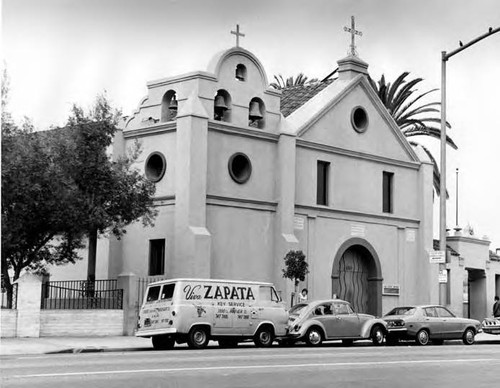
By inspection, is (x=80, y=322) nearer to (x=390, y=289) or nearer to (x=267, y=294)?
(x=267, y=294)

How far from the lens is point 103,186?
29.1m

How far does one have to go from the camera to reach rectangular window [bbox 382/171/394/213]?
39.5m

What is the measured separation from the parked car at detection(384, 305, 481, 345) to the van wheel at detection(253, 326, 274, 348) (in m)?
5.06

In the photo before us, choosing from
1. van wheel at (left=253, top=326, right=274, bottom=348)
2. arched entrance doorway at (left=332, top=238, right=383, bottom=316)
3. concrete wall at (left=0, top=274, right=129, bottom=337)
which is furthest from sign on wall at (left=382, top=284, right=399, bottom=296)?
van wheel at (left=253, top=326, right=274, bottom=348)

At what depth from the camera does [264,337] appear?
86.0 ft

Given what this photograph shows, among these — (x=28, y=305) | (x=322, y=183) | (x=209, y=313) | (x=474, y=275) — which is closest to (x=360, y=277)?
(x=322, y=183)

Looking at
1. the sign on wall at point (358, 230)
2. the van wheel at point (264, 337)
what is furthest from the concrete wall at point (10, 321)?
the sign on wall at point (358, 230)

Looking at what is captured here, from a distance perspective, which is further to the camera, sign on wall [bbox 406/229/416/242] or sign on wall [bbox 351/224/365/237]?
sign on wall [bbox 406/229/416/242]

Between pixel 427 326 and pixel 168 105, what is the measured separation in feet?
39.3

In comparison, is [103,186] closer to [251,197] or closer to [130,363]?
[251,197]

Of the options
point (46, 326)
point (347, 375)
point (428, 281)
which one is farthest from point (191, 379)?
point (428, 281)

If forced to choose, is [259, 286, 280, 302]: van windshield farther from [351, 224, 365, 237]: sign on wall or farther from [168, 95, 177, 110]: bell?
[351, 224, 365, 237]: sign on wall

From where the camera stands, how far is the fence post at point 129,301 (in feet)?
96.5

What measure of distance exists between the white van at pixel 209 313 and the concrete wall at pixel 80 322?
3.37 m
